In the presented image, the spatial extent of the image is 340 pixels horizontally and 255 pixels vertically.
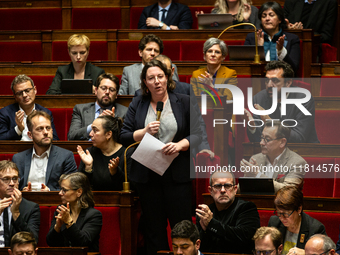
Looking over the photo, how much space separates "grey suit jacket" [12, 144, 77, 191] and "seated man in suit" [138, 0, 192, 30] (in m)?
0.99

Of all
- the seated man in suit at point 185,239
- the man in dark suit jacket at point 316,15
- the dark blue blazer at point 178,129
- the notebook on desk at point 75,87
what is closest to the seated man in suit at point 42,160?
Answer: the dark blue blazer at point 178,129

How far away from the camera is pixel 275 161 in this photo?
1.41 meters

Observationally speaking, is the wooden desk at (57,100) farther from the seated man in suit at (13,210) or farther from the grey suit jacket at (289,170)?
the grey suit jacket at (289,170)

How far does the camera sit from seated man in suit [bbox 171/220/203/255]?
1165 mm

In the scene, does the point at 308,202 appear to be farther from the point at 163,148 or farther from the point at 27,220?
the point at 27,220

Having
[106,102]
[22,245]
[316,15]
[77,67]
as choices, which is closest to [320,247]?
[22,245]

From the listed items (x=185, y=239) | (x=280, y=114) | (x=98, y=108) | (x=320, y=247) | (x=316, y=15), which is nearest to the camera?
(x=320, y=247)

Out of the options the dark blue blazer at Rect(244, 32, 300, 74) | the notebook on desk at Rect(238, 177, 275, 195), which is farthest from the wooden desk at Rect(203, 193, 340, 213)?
the dark blue blazer at Rect(244, 32, 300, 74)

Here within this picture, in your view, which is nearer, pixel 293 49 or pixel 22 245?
pixel 22 245

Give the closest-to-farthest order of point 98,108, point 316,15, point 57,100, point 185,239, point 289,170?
1. point 185,239
2. point 289,170
3. point 98,108
4. point 57,100
5. point 316,15

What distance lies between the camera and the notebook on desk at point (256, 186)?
1.34 m

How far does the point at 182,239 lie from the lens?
3.83 ft

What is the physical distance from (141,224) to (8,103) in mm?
754

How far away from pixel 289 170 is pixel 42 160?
0.67m
